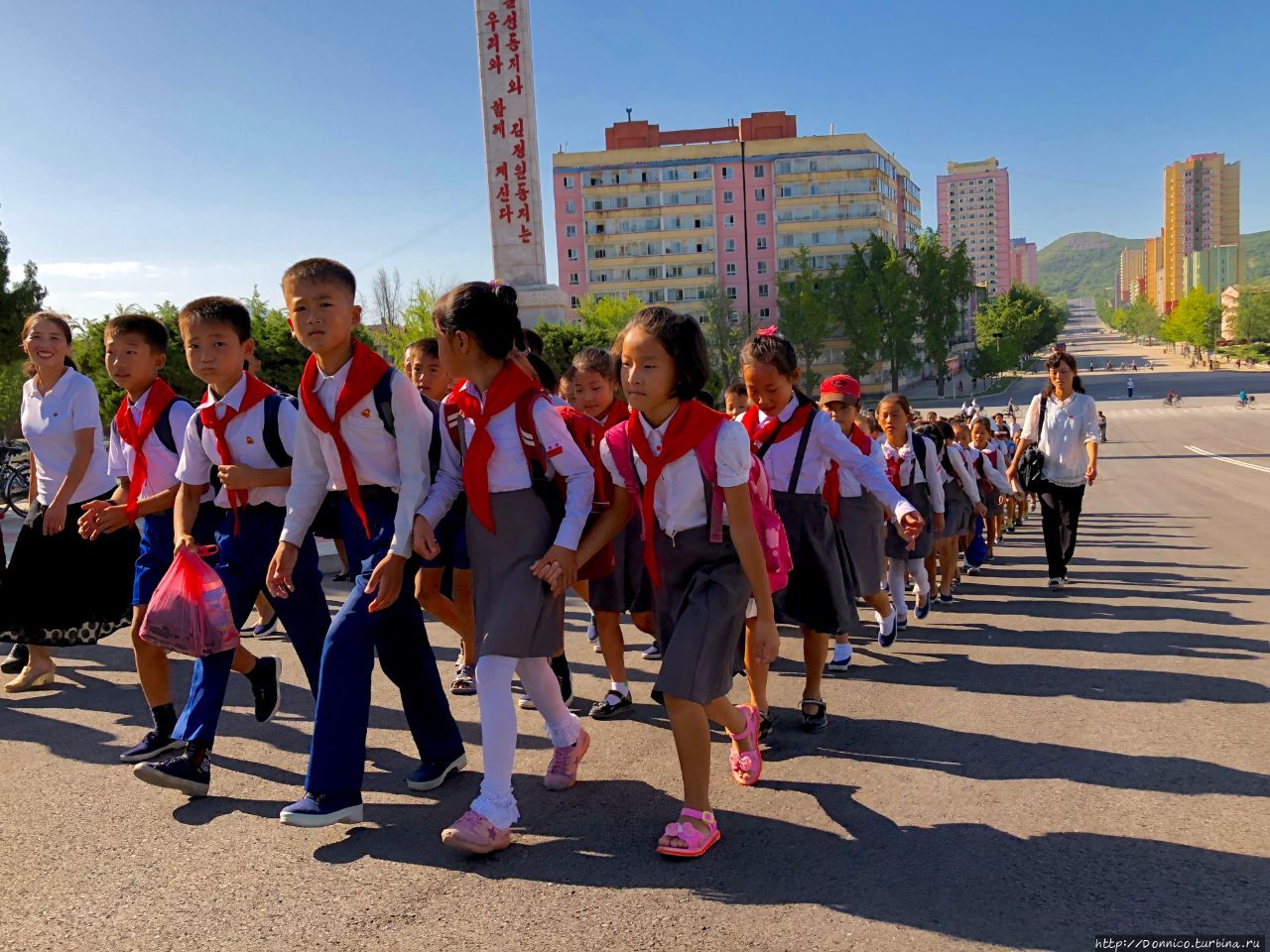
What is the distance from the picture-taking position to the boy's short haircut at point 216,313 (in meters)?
4.50

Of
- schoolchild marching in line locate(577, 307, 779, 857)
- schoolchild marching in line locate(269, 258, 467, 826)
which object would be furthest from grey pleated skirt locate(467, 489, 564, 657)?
schoolchild marching in line locate(269, 258, 467, 826)

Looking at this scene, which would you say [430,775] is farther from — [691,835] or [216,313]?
[216,313]

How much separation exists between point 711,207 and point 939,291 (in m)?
21.1

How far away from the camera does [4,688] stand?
6332 mm

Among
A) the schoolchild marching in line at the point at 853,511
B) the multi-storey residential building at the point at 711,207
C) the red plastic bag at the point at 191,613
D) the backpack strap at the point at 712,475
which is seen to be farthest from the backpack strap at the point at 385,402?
the multi-storey residential building at the point at 711,207

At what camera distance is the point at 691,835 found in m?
3.59

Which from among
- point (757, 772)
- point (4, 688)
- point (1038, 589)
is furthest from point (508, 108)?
point (757, 772)

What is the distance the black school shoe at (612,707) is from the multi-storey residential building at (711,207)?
8556 centimetres

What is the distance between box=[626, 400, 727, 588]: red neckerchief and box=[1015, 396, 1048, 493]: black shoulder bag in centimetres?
637

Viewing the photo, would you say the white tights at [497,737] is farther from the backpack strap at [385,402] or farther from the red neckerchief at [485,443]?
the backpack strap at [385,402]

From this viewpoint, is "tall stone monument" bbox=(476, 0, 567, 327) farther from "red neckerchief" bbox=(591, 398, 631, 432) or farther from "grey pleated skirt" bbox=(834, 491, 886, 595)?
"grey pleated skirt" bbox=(834, 491, 886, 595)

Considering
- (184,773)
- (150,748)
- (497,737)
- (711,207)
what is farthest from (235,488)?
(711,207)

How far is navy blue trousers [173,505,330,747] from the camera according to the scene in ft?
14.4

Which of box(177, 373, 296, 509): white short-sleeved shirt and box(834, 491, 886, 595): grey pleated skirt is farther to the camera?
box(834, 491, 886, 595): grey pleated skirt
